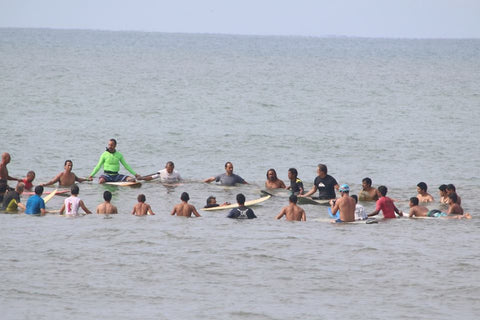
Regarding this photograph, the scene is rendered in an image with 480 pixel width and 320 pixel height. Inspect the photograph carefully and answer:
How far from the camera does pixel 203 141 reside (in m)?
44.2

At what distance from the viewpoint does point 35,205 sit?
23.2m

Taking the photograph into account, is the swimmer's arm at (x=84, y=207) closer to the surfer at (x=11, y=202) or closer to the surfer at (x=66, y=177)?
the surfer at (x=11, y=202)

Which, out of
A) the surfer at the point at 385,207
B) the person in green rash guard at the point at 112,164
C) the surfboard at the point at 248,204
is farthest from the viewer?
the person in green rash guard at the point at 112,164

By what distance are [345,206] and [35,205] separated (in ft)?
26.5

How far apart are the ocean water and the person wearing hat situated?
474 millimetres

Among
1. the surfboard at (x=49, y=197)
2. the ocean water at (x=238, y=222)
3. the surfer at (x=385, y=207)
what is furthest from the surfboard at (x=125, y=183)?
the surfer at (x=385, y=207)

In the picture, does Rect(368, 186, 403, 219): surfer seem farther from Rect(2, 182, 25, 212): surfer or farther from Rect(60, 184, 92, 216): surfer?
Rect(2, 182, 25, 212): surfer

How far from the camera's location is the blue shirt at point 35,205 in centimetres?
2320

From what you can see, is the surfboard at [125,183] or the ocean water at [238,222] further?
the surfboard at [125,183]

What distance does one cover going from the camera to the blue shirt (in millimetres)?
23203

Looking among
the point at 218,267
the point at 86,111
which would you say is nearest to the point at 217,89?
the point at 86,111

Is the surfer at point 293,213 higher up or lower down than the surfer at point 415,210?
lower down

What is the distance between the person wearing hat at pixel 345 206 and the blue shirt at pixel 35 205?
7.67m

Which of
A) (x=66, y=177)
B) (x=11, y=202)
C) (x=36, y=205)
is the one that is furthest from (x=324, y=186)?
(x=11, y=202)
